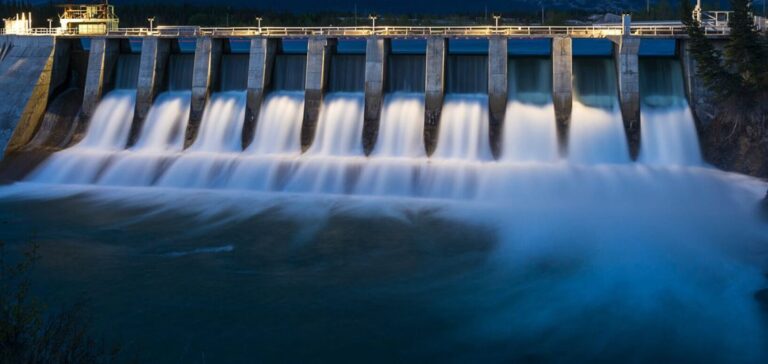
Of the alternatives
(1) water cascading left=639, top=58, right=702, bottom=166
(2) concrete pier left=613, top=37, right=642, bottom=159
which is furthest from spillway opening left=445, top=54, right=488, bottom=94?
(1) water cascading left=639, top=58, right=702, bottom=166

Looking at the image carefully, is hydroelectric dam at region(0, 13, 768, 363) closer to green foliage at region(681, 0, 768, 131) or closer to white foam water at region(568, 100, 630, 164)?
white foam water at region(568, 100, 630, 164)

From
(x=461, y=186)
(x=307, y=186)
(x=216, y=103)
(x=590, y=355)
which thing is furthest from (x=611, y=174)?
(x=216, y=103)

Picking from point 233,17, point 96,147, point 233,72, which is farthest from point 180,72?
point 233,17

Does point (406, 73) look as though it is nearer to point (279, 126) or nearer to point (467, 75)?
point (467, 75)

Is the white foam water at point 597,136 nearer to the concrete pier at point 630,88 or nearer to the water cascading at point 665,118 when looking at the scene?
the concrete pier at point 630,88

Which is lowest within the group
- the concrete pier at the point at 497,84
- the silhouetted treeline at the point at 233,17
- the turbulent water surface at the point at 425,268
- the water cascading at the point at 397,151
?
the turbulent water surface at the point at 425,268

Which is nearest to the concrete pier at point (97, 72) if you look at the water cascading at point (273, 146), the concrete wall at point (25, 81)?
the concrete wall at point (25, 81)
